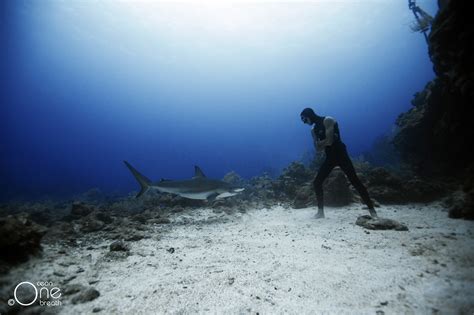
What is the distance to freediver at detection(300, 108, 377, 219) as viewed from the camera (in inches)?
213

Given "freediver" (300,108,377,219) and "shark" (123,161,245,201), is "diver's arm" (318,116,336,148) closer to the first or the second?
"freediver" (300,108,377,219)

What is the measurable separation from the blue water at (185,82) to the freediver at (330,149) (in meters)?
20.6

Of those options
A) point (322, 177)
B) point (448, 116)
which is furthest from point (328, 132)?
point (448, 116)

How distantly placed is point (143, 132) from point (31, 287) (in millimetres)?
187876

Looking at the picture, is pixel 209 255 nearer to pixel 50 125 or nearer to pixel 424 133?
pixel 424 133

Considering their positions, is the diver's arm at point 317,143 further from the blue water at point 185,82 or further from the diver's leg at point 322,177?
the blue water at point 185,82

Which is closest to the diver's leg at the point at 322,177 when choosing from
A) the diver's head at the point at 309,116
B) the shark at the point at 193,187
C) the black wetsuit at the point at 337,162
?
the black wetsuit at the point at 337,162

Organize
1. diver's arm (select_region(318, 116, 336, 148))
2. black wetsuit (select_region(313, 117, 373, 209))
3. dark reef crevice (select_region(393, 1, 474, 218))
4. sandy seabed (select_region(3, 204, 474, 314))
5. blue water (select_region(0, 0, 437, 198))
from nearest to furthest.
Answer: sandy seabed (select_region(3, 204, 474, 314)) < black wetsuit (select_region(313, 117, 373, 209)) < diver's arm (select_region(318, 116, 336, 148)) < dark reef crevice (select_region(393, 1, 474, 218)) < blue water (select_region(0, 0, 437, 198))

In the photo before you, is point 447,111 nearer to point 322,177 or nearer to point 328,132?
point 328,132

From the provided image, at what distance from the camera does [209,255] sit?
10.7 feet

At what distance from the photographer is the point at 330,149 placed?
5641mm

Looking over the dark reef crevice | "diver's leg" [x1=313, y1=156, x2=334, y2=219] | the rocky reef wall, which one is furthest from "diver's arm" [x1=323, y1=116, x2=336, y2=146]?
the rocky reef wall

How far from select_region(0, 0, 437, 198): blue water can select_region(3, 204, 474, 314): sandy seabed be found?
78.4ft

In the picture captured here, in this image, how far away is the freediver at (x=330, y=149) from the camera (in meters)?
5.41
